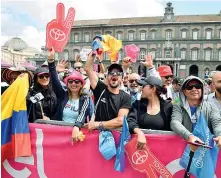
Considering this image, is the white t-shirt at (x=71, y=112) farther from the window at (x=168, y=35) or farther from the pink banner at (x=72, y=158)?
the window at (x=168, y=35)

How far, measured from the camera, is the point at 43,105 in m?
3.58

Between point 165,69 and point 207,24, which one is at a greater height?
point 207,24

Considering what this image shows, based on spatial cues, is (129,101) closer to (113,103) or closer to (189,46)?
(113,103)

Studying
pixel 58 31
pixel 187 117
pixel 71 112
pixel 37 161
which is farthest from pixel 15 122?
pixel 187 117

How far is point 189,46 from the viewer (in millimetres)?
55750

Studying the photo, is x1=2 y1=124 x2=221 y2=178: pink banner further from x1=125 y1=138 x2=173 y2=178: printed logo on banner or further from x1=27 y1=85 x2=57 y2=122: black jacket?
x1=27 y1=85 x2=57 y2=122: black jacket

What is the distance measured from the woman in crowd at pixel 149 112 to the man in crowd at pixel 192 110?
0.40 feet

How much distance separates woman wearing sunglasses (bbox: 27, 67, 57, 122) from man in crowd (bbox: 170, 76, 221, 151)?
1435 mm

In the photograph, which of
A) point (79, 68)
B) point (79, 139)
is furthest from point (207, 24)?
point (79, 139)

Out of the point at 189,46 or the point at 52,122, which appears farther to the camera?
the point at 189,46

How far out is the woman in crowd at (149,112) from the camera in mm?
2894

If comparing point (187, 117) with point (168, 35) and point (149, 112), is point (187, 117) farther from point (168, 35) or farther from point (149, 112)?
point (168, 35)

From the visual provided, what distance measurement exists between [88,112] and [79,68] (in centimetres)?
338

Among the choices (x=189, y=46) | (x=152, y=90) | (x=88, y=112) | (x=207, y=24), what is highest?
(x=207, y=24)
